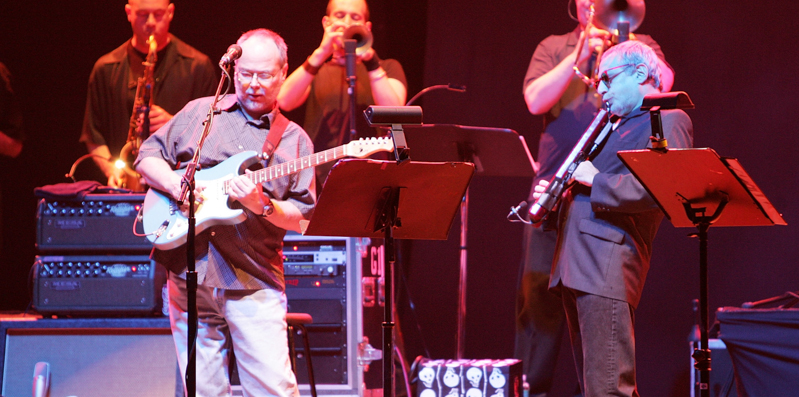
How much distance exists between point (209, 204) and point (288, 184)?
0.34m

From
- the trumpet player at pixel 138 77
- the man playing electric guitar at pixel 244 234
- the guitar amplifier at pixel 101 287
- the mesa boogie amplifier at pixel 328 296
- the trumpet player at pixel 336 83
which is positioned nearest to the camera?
the man playing electric guitar at pixel 244 234

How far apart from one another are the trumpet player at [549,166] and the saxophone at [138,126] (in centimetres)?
236

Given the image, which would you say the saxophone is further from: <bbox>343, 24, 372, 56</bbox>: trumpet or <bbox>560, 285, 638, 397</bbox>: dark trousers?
<bbox>560, 285, 638, 397</bbox>: dark trousers

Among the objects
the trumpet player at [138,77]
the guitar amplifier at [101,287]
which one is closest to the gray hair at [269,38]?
the guitar amplifier at [101,287]

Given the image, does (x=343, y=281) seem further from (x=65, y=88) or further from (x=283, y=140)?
(x=65, y=88)

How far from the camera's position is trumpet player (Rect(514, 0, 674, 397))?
447 cm

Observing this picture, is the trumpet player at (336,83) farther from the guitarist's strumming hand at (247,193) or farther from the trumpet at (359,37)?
the guitarist's strumming hand at (247,193)

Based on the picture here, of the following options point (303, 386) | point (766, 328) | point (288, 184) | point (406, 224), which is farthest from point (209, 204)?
point (766, 328)

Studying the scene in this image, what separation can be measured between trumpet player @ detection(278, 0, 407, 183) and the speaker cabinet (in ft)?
4.52

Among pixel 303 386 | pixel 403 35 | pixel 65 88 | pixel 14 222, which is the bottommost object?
pixel 303 386

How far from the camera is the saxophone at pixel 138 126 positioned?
4822 mm

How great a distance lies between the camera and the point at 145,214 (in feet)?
11.0

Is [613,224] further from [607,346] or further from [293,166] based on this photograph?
[293,166]

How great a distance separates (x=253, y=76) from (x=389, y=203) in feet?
3.11
